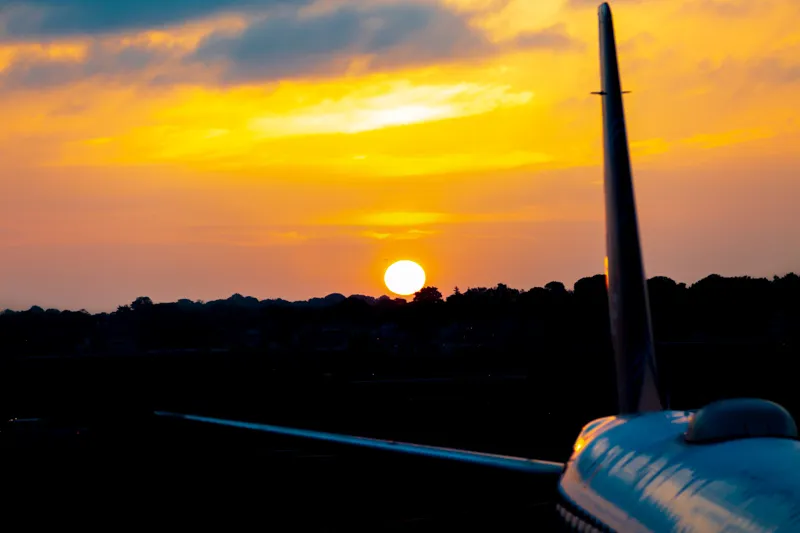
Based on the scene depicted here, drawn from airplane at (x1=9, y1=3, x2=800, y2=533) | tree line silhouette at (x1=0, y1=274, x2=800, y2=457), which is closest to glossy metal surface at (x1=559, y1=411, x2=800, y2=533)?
airplane at (x1=9, y1=3, x2=800, y2=533)

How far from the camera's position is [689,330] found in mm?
188875

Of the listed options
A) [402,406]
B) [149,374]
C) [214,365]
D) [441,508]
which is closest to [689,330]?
[214,365]

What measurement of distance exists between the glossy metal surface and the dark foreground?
1.88 metres

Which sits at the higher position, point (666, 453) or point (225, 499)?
point (666, 453)

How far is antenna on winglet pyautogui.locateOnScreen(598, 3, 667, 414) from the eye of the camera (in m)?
23.9

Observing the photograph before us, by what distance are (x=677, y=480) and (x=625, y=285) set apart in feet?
34.2

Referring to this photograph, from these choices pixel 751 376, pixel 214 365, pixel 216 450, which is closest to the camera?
pixel 216 450

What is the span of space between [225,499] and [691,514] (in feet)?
103

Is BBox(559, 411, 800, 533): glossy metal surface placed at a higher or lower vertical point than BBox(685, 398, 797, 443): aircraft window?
lower

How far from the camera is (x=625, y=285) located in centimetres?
2434

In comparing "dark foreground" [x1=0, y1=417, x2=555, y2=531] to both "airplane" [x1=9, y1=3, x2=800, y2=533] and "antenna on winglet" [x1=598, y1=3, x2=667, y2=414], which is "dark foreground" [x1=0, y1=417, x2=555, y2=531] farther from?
"antenna on winglet" [x1=598, y1=3, x2=667, y2=414]

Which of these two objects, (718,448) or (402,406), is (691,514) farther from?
(402,406)

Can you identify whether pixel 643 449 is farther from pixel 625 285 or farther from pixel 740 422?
pixel 625 285

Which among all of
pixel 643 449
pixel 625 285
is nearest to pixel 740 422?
pixel 643 449
